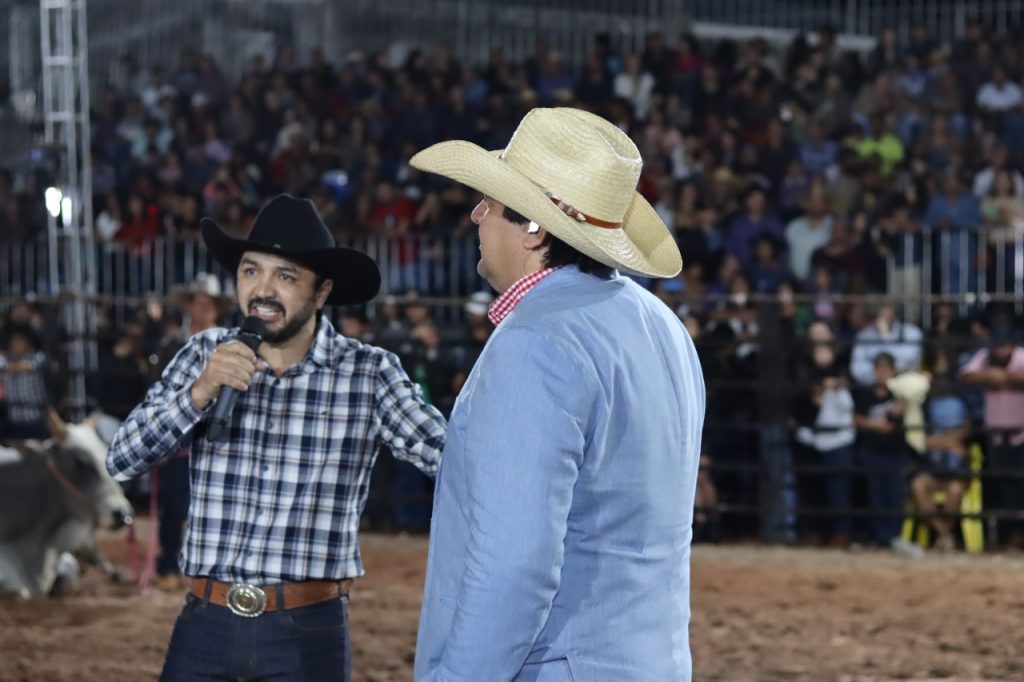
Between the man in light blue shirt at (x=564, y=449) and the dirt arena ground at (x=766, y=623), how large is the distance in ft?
14.7

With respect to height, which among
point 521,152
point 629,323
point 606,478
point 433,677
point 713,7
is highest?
point 713,7

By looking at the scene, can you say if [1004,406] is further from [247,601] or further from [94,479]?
[247,601]

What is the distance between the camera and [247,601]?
3682 mm

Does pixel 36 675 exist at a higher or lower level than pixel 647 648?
lower

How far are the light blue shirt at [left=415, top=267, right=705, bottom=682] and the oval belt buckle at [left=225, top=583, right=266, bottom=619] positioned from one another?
125 centimetres

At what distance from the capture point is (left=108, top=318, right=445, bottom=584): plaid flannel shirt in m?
3.74

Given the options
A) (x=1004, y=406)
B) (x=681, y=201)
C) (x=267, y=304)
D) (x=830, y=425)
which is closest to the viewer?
(x=267, y=304)

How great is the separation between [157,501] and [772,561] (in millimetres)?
4202

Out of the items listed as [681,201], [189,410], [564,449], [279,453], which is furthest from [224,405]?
[681,201]

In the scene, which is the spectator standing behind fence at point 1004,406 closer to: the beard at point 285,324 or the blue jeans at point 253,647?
the beard at point 285,324

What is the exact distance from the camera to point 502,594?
2309 millimetres

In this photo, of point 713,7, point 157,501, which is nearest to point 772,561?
point 157,501

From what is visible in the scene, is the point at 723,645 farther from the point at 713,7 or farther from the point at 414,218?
the point at 713,7

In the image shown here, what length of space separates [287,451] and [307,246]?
556 mm
